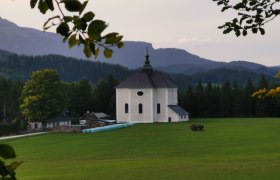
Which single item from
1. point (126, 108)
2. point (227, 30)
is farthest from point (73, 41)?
point (126, 108)

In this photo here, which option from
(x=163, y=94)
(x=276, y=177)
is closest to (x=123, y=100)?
(x=163, y=94)

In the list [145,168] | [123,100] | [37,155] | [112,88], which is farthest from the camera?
[112,88]

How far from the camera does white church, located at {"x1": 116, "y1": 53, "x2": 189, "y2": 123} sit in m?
64.8

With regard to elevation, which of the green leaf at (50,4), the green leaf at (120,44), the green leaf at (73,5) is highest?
the green leaf at (50,4)

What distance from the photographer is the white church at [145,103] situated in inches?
2552

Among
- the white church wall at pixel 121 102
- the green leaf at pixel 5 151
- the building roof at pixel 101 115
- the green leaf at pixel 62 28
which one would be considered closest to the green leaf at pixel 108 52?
the green leaf at pixel 62 28

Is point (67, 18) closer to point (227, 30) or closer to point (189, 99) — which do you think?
point (227, 30)

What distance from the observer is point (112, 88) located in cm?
7375

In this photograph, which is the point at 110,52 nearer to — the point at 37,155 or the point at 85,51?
the point at 85,51

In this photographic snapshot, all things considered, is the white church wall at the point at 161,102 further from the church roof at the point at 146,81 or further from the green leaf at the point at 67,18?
the green leaf at the point at 67,18

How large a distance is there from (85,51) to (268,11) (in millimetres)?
3284

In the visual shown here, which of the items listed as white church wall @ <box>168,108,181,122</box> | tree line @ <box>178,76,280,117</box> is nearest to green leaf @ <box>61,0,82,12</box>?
white church wall @ <box>168,108,181,122</box>

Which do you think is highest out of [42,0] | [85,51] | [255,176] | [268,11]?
[268,11]

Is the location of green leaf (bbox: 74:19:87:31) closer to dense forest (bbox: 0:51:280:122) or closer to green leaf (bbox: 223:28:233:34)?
green leaf (bbox: 223:28:233:34)
